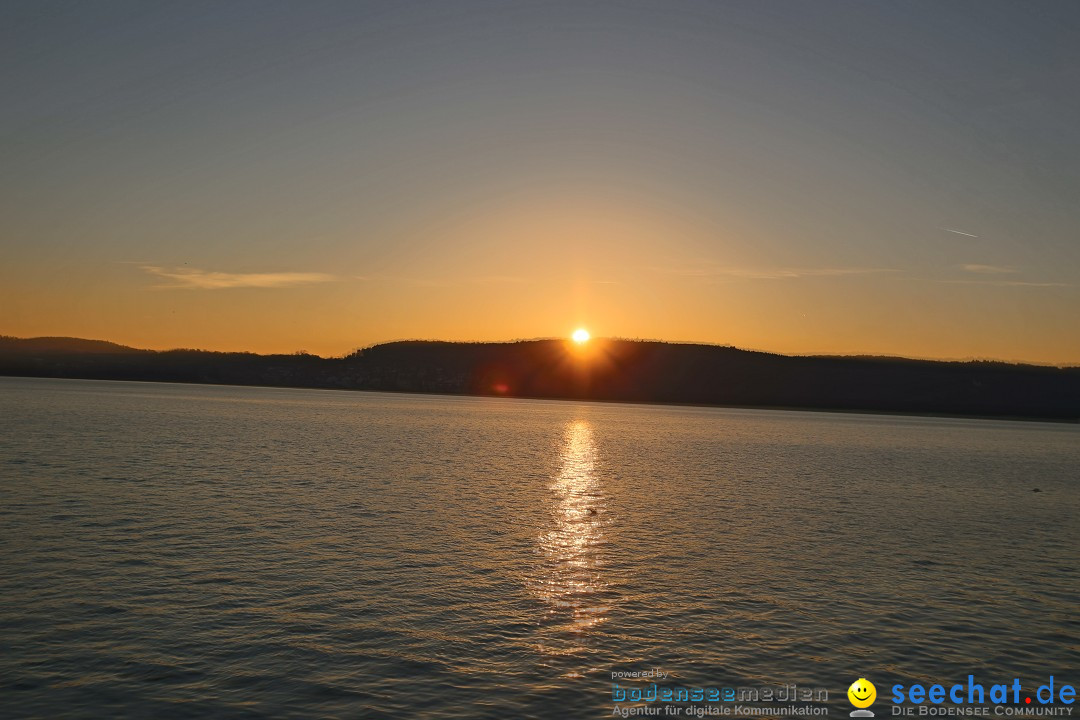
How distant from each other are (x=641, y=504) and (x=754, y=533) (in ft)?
31.5

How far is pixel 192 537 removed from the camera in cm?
2877

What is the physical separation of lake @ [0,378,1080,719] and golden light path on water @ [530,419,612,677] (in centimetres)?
14

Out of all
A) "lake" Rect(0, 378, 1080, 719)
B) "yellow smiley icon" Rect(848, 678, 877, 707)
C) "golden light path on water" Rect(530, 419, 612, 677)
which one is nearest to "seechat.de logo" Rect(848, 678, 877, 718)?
"yellow smiley icon" Rect(848, 678, 877, 707)

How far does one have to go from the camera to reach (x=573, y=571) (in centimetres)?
2586

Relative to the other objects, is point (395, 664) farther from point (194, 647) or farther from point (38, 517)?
point (38, 517)

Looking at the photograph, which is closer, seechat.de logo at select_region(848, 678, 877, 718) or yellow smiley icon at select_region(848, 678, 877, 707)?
seechat.de logo at select_region(848, 678, 877, 718)

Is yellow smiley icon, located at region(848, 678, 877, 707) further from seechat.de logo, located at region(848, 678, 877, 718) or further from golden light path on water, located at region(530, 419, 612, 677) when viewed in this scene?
golden light path on water, located at region(530, 419, 612, 677)

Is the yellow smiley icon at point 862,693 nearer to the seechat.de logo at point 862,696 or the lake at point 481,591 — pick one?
the seechat.de logo at point 862,696

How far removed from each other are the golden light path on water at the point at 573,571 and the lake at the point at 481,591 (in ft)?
0.46

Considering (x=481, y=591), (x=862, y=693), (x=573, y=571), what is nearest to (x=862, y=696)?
(x=862, y=693)

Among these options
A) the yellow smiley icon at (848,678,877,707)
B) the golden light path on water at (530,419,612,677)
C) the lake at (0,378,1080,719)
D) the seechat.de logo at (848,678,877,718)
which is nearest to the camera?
the seechat.de logo at (848,678,877,718)

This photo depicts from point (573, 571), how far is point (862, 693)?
1148 cm

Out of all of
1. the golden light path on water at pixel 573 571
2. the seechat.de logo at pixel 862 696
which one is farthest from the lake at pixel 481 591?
the seechat.de logo at pixel 862 696

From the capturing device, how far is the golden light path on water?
62.6 ft
